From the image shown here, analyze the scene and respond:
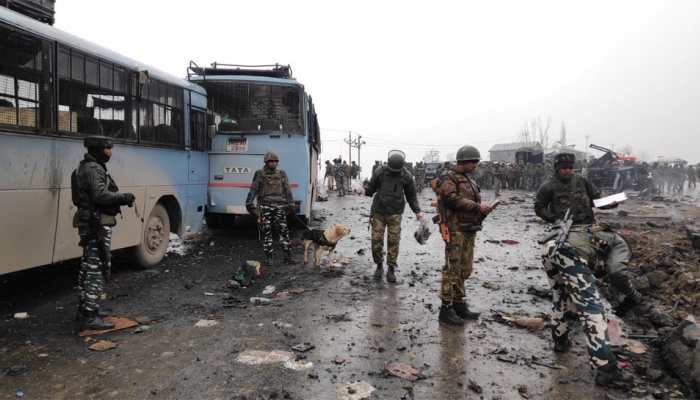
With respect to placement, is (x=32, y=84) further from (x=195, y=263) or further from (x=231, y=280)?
(x=195, y=263)

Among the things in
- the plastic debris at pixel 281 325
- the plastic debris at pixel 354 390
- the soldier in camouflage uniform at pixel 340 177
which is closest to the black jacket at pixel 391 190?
the plastic debris at pixel 281 325

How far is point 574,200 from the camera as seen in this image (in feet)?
12.3

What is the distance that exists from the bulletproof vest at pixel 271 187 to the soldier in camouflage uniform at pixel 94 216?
9.79 ft

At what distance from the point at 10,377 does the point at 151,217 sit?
3.71m

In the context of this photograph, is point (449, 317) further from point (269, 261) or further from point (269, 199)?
point (269, 199)

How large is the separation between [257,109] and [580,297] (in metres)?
6.89

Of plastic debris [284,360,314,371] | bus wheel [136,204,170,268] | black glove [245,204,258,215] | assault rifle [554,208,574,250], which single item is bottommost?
plastic debris [284,360,314,371]

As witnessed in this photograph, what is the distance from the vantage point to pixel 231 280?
6.07 meters

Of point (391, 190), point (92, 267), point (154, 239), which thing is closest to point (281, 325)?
point (92, 267)

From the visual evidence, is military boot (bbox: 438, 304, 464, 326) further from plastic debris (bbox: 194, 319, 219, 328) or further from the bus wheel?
the bus wheel

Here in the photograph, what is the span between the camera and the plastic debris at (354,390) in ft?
10.2

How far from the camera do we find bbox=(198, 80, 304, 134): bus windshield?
28.7 feet

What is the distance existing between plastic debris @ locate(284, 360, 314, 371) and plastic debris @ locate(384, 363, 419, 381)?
61cm

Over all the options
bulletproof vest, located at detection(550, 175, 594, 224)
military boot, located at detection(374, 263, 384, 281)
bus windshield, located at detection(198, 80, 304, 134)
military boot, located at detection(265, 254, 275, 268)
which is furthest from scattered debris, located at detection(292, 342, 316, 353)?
bus windshield, located at detection(198, 80, 304, 134)
